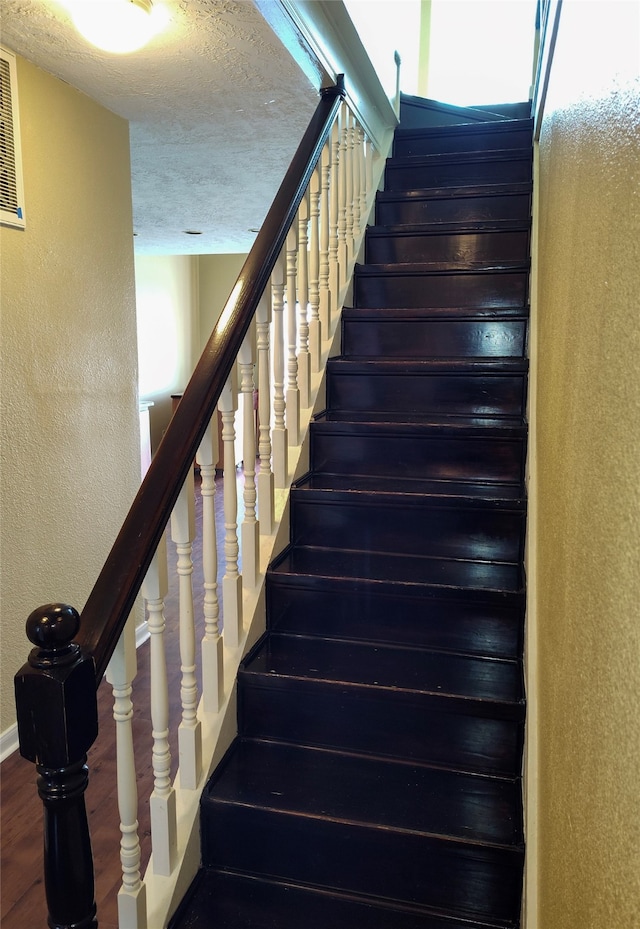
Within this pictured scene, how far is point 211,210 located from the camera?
455 centimetres

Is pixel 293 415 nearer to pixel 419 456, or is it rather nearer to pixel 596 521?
pixel 419 456

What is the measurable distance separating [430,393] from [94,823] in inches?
70.6

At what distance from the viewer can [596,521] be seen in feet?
2.34

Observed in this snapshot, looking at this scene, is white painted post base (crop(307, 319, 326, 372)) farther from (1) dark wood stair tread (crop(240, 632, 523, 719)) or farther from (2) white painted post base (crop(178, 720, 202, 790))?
(2) white painted post base (crop(178, 720, 202, 790))

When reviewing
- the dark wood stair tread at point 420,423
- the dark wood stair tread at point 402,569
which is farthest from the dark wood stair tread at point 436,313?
the dark wood stair tread at point 402,569

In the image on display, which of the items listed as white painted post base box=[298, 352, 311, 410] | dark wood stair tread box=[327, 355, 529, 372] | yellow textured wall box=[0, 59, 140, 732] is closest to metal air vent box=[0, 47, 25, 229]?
yellow textured wall box=[0, 59, 140, 732]

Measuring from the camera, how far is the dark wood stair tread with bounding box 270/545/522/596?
5.81 ft

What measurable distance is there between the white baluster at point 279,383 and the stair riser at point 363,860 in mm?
984

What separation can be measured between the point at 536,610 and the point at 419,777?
18.8 inches

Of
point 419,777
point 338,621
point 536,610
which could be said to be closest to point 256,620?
point 338,621

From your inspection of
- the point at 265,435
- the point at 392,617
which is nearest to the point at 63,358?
the point at 265,435

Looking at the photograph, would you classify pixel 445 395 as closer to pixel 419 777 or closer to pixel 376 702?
pixel 376 702

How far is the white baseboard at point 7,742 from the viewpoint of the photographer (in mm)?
2271

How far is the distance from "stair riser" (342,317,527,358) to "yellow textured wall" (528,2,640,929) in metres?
1.18
